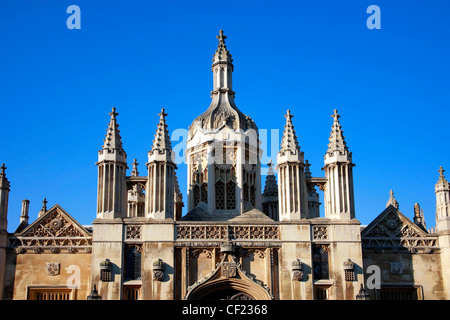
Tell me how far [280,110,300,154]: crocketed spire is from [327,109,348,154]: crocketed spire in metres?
1.86

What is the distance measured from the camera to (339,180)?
34.8 metres

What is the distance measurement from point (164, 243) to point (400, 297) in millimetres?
12656

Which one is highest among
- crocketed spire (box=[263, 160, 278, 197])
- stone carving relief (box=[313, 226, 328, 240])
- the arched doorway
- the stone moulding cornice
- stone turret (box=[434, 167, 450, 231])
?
crocketed spire (box=[263, 160, 278, 197])

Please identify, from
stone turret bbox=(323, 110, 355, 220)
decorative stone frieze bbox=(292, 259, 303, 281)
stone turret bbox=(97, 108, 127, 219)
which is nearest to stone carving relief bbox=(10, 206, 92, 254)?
stone turret bbox=(97, 108, 127, 219)

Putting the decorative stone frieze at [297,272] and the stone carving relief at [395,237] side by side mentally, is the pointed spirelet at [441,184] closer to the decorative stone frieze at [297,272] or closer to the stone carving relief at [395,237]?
the stone carving relief at [395,237]

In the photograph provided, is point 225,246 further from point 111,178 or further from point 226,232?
point 111,178

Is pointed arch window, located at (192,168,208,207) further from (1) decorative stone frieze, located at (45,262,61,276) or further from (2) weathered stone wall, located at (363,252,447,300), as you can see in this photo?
(2) weathered stone wall, located at (363,252,447,300)

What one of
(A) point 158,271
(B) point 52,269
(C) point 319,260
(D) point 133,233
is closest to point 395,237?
(C) point 319,260

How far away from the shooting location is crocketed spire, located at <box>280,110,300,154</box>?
3541 cm

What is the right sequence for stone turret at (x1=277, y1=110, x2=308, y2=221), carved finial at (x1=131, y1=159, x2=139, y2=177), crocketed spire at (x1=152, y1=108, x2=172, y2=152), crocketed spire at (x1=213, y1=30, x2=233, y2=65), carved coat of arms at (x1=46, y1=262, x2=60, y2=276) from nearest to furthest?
carved coat of arms at (x1=46, y1=262, x2=60, y2=276)
stone turret at (x1=277, y1=110, x2=308, y2=221)
crocketed spire at (x1=152, y1=108, x2=172, y2=152)
crocketed spire at (x1=213, y1=30, x2=233, y2=65)
carved finial at (x1=131, y1=159, x2=139, y2=177)

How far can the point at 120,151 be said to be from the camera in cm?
3494

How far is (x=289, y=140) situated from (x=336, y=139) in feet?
8.29
